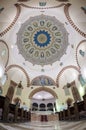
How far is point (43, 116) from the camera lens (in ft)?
67.9

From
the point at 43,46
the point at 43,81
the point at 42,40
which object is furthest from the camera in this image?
the point at 43,81

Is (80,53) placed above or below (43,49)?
below

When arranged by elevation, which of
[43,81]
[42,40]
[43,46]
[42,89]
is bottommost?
[42,89]

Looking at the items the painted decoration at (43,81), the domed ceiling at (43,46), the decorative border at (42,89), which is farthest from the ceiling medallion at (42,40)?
the decorative border at (42,89)

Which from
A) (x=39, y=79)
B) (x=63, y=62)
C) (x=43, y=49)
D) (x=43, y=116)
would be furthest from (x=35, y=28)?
(x=43, y=116)

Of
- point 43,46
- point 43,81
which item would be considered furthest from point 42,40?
point 43,81

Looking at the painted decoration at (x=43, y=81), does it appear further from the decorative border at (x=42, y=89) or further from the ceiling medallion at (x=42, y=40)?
the ceiling medallion at (x=42, y=40)

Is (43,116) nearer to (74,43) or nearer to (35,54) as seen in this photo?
(35,54)

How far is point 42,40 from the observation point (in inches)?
798

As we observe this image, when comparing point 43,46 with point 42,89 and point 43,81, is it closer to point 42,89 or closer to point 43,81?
point 43,81

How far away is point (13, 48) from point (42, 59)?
171 inches

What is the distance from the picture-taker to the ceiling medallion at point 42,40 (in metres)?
18.2

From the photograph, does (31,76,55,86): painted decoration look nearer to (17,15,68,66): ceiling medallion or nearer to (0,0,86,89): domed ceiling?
(0,0,86,89): domed ceiling

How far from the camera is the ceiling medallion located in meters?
18.2
